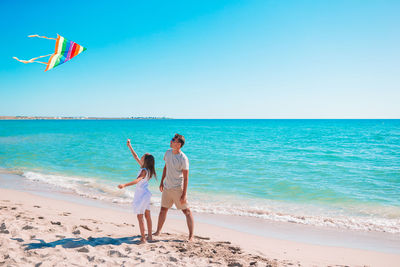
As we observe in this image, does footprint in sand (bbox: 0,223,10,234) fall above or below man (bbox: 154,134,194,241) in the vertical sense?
below

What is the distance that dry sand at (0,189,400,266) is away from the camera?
3.97 m

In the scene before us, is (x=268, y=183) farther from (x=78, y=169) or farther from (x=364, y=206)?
(x=78, y=169)

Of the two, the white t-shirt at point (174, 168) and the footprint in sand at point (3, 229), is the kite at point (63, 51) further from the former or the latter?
the footprint in sand at point (3, 229)

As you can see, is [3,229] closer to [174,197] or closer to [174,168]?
[174,197]

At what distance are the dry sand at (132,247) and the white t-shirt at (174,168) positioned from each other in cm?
108

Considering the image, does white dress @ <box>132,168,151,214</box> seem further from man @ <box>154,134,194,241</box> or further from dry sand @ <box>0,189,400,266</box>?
dry sand @ <box>0,189,400,266</box>

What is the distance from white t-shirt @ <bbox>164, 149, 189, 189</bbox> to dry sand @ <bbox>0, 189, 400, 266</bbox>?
3.55ft

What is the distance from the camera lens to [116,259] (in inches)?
156

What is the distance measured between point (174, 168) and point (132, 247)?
1.48 metres

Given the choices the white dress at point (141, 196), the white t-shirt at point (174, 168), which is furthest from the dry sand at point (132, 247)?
the white t-shirt at point (174, 168)

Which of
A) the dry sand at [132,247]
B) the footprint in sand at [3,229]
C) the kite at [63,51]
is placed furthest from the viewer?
the footprint in sand at [3,229]

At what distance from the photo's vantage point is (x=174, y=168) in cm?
469

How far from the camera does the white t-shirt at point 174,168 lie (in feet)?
15.1

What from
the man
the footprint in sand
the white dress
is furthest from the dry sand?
the man
